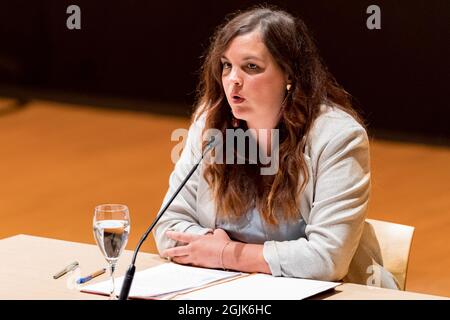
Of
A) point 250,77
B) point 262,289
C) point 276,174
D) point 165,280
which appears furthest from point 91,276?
point 250,77

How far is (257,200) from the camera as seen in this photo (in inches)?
122

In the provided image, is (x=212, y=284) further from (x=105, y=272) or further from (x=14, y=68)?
(x=14, y=68)

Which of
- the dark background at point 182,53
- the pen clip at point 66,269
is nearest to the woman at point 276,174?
the pen clip at point 66,269

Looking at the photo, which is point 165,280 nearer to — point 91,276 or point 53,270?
point 91,276

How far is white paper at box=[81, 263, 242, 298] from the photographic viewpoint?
2.66m

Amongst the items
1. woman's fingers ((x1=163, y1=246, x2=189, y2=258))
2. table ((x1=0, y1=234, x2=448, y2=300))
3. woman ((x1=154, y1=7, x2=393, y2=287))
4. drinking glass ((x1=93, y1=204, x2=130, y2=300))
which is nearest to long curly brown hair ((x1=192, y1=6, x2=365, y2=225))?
woman ((x1=154, y1=7, x2=393, y2=287))

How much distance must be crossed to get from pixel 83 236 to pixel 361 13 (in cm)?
310

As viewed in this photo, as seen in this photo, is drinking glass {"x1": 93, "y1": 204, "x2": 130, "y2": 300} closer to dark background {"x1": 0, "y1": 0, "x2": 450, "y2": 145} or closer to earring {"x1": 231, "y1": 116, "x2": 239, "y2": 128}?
earring {"x1": 231, "y1": 116, "x2": 239, "y2": 128}

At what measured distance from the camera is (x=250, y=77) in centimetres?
304

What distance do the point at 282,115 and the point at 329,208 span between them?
0.35 metres

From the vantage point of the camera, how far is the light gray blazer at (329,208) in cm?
288

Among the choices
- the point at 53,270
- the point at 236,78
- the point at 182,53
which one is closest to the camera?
the point at 53,270

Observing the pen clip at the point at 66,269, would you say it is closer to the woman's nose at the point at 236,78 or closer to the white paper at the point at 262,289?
the white paper at the point at 262,289
